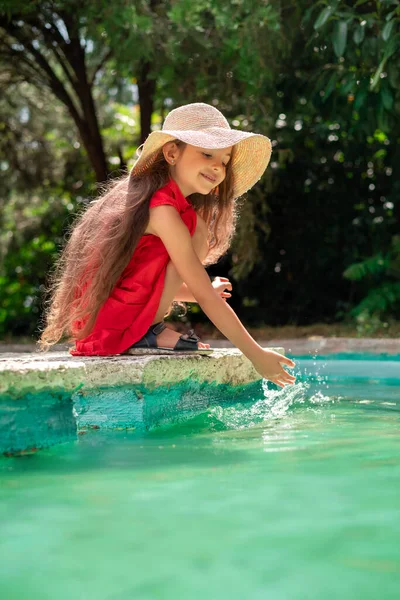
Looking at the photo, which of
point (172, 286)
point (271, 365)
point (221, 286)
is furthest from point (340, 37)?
point (271, 365)

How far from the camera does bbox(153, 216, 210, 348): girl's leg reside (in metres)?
3.11

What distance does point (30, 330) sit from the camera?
9.24m

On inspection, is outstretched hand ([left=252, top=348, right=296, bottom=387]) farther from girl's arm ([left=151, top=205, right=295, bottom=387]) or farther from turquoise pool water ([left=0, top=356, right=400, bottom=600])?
turquoise pool water ([left=0, top=356, right=400, bottom=600])

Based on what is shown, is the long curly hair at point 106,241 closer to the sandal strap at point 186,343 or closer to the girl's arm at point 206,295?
the girl's arm at point 206,295

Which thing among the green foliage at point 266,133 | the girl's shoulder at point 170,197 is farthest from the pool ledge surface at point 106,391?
the green foliage at point 266,133

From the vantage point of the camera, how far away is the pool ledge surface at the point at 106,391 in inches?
87.4

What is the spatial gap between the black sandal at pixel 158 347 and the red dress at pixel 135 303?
34mm

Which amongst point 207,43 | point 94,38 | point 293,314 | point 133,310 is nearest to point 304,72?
point 207,43

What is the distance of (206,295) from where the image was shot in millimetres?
2861

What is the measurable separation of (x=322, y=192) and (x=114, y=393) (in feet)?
21.4

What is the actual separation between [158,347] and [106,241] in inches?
18.6

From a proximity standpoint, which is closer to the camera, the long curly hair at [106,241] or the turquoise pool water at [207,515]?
the turquoise pool water at [207,515]

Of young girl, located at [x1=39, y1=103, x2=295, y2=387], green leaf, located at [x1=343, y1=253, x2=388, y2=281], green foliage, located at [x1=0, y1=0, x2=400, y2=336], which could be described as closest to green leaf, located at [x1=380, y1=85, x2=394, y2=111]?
green foliage, located at [x1=0, y1=0, x2=400, y2=336]

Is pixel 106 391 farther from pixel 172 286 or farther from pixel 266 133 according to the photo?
pixel 266 133
